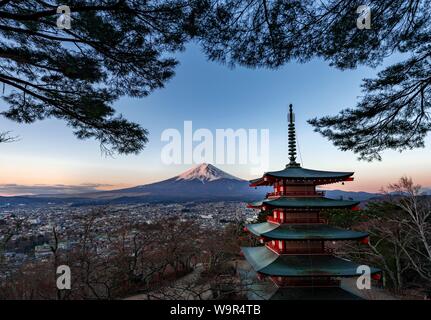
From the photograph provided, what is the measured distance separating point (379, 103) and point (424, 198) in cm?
1454

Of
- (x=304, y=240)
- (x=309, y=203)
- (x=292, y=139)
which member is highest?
(x=292, y=139)

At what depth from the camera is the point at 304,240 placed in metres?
7.48

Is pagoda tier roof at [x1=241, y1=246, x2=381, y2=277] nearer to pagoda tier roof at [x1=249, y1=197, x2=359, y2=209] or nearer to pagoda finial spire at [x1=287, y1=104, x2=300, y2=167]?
pagoda tier roof at [x1=249, y1=197, x2=359, y2=209]

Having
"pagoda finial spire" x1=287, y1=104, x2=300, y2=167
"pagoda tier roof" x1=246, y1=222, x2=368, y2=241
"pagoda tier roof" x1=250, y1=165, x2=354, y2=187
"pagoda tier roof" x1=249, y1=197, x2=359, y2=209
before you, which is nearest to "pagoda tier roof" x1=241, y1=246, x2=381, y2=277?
"pagoda tier roof" x1=246, y1=222, x2=368, y2=241

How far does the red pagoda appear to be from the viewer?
23.4ft

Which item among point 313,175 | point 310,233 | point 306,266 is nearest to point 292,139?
point 313,175

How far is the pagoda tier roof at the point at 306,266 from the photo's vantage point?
687cm

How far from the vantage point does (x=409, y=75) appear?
3527 millimetres

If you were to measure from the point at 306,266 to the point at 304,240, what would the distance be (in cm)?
85

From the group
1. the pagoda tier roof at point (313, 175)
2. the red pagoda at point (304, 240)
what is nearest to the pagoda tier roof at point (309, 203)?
the red pagoda at point (304, 240)

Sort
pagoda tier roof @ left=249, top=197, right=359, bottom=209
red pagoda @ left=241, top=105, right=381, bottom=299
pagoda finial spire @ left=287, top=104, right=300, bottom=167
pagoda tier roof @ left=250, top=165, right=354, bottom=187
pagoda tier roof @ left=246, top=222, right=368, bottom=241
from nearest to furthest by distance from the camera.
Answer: red pagoda @ left=241, top=105, right=381, bottom=299 < pagoda tier roof @ left=246, top=222, right=368, bottom=241 < pagoda tier roof @ left=249, top=197, right=359, bottom=209 < pagoda tier roof @ left=250, top=165, right=354, bottom=187 < pagoda finial spire @ left=287, top=104, right=300, bottom=167

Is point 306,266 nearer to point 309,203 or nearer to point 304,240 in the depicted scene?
point 304,240
